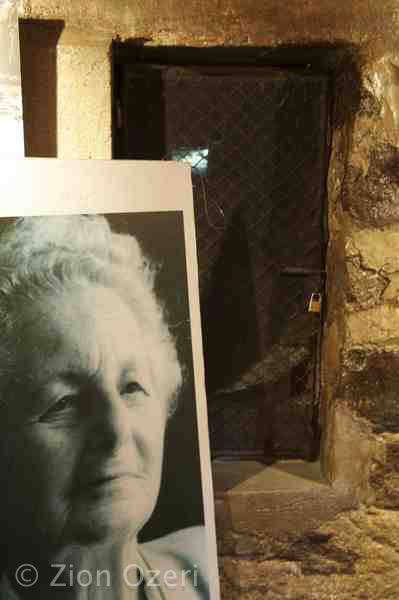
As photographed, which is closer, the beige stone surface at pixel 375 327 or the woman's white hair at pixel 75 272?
the woman's white hair at pixel 75 272

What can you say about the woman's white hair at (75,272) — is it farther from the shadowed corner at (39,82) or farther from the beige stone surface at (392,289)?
the beige stone surface at (392,289)

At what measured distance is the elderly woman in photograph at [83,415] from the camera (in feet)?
3.64

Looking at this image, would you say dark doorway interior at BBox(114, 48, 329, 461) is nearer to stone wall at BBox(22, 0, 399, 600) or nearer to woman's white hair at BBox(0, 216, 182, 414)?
stone wall at BBox(22, 0, 399, 600)

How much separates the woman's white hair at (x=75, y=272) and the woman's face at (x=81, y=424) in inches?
0.9

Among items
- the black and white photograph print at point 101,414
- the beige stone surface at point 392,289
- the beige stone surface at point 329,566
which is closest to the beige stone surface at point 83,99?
the black and white photograph print at point 101,414

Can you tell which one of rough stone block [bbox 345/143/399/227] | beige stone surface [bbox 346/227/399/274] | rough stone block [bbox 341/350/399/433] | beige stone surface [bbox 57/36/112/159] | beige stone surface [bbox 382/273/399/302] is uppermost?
beige stone surface [bbox 57/36/112/159]

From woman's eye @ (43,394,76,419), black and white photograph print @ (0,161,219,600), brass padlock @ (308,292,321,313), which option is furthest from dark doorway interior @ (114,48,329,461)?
woman's eye @ (43,394,76,419)

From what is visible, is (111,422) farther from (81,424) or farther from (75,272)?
(75,272)

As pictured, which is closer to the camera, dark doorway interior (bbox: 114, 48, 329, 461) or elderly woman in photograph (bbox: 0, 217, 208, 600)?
elderly woman in photograph (bbox: 0, 217, 208, 600)

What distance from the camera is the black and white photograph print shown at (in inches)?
43.7

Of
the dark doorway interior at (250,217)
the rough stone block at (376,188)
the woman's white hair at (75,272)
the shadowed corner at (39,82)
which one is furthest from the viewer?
the dark doorway interior at (250,217)

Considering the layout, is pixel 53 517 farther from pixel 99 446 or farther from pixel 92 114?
pixel 92 114

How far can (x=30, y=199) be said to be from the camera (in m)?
1.09

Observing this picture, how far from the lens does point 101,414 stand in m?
1.14
